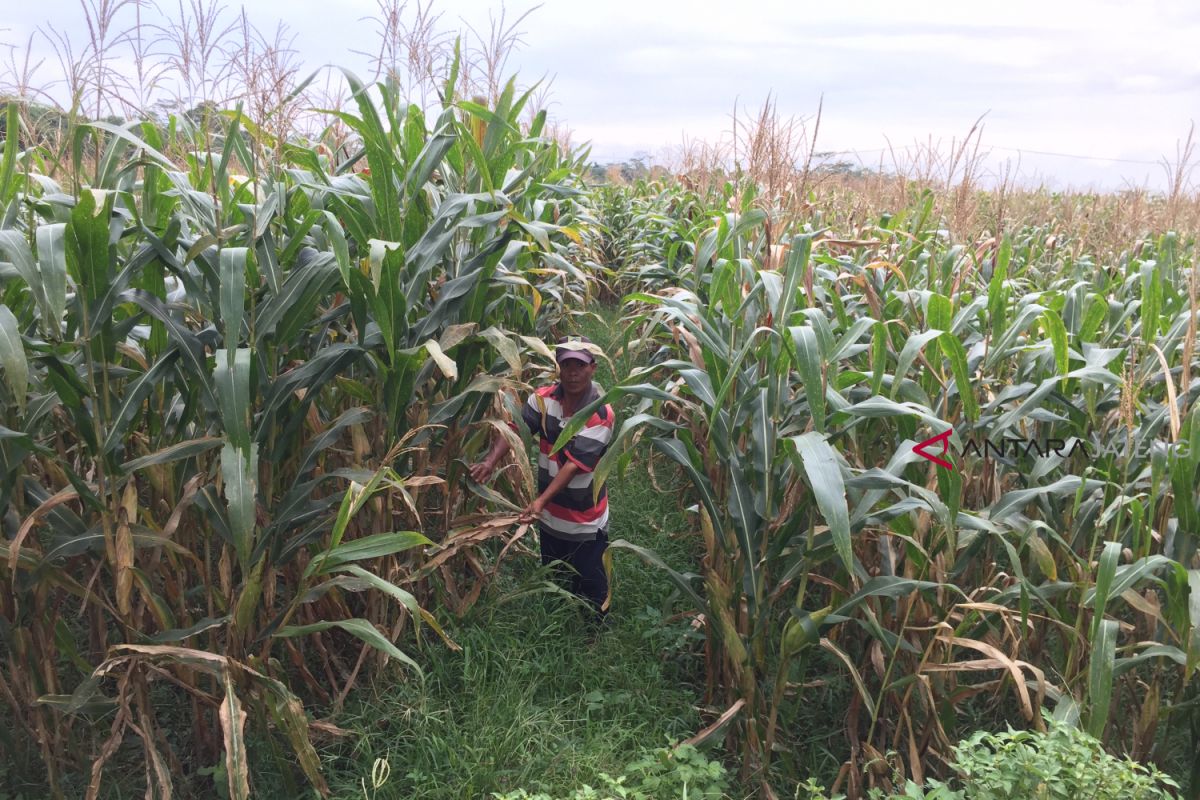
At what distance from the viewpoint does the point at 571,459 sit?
3.01m

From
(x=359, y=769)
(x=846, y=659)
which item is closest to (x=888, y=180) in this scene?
(x=846, y=659)

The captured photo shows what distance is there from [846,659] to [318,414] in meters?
1.76

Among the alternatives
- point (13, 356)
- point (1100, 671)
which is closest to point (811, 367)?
point (1100, 671)

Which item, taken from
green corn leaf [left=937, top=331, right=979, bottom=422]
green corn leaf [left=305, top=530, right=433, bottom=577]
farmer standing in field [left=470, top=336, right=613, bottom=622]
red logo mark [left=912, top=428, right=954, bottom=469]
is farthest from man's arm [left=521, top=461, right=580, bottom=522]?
green corn leaf [left=937, top=331, right=979, bottom=422]

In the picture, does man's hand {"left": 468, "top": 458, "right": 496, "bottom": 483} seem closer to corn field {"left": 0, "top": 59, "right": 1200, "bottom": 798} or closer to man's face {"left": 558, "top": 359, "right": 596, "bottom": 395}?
corn field {"left": 0, "top": 59, "right": 1200, "bottom": 798}

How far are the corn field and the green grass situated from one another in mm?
146

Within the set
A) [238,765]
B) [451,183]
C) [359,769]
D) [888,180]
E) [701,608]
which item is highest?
[888,180]

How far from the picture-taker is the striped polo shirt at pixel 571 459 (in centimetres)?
304

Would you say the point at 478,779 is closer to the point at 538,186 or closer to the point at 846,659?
the point at 846,659

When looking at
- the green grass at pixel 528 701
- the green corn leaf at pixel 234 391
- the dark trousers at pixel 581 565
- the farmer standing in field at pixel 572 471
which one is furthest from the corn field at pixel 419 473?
the dark trousers at pixel 581 565

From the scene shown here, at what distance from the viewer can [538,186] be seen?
3400 millimetres

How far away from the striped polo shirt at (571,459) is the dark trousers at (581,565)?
2.9 inches

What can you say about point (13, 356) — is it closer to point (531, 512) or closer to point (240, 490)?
point (240, 490)

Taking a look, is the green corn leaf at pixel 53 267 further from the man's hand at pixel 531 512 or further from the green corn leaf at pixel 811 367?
the green corn leaf at pixel 811 367
